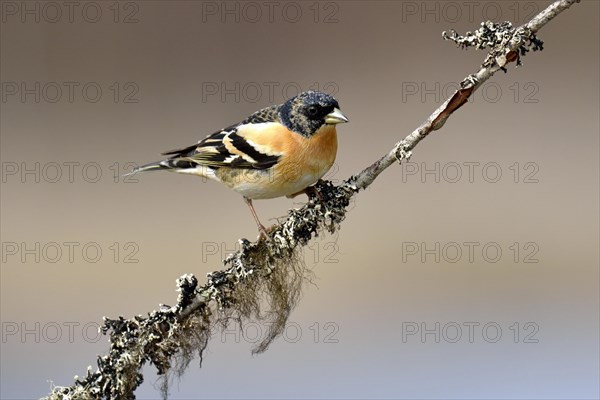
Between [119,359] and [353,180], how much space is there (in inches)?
25.1

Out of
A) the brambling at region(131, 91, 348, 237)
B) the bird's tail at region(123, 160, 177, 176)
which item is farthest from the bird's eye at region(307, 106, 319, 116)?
the bird's tail at region(123, 160, 177, 176)

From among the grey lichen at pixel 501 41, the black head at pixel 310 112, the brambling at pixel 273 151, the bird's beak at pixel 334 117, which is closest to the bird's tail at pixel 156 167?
the brambling at pixel 273 151

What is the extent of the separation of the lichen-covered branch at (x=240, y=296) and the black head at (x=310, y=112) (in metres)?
0.31

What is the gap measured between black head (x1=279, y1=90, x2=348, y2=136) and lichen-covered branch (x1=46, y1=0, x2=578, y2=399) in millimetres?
310

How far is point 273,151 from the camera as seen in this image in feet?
6.82

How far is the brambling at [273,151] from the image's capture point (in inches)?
78.2

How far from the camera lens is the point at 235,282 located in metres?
1.66

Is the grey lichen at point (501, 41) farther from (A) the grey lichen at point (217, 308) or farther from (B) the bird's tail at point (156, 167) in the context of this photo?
(B) the bird's tail at point (156, 167)

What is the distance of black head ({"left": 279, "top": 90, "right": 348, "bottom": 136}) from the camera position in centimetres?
196

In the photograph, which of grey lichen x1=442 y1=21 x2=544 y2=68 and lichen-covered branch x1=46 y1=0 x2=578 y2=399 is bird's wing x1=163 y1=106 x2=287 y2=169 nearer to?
lichen-covered branch x1=46 y1=0 x2=578 y2=399

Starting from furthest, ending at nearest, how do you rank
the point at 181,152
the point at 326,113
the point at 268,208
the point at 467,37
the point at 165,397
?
1. the point at 268,208
2. the point at 181,152
3. the point at 326,113
4. the point at 165,397
5. the point at 467,37

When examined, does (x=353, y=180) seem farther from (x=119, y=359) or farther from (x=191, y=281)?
(x=119, y=359)

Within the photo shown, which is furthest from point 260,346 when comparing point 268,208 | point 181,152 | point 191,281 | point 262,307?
point 268,208

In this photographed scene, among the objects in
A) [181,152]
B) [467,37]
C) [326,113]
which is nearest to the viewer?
[467,37]
